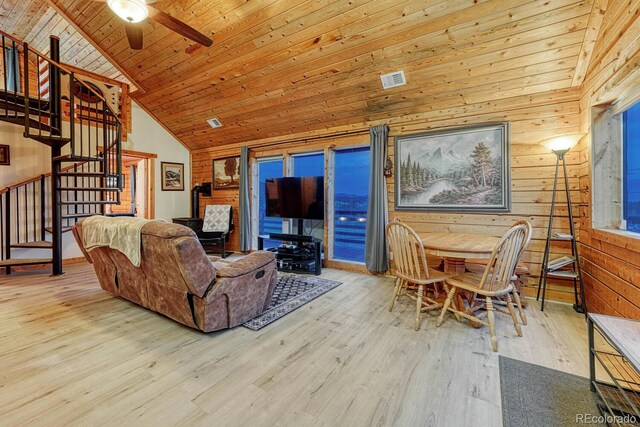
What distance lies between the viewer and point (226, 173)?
244 inches

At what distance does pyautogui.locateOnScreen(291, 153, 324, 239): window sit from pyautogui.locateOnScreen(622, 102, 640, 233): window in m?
3.64

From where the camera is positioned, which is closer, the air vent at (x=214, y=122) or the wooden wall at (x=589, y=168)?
the wooden wall at (x=589, y=168)

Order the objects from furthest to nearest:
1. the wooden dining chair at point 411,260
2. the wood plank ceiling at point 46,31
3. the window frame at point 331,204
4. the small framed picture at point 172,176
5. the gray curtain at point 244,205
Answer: the small framed picture at point 172,176
the gray curtain at point 244,205
the window frame at point 331,204
the wood plank ceiling at point 46,31
the wooden dining chair at point 411,260

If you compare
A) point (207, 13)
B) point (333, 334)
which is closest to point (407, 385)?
point (333, 334)

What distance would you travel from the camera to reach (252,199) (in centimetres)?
585

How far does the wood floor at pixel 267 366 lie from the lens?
1.47 meters

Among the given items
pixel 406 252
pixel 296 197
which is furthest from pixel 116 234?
pixel 296 197

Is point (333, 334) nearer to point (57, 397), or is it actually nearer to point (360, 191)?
point (57, 397)

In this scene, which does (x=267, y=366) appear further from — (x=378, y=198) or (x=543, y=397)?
(x=378, y=198)

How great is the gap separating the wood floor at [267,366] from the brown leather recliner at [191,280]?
0.16 meters

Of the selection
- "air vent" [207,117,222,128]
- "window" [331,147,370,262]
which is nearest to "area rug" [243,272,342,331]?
"window" [331,147,370,262]

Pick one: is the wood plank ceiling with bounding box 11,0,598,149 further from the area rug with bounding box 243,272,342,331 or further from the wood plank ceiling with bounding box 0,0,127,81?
the area rug with bounding box 243,272,342,331

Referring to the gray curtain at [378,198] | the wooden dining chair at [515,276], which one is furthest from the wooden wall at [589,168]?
the gray curtain at [378,198]

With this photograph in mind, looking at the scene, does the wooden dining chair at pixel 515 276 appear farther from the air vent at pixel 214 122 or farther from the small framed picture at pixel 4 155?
the small framed picture at pixel 4 155
